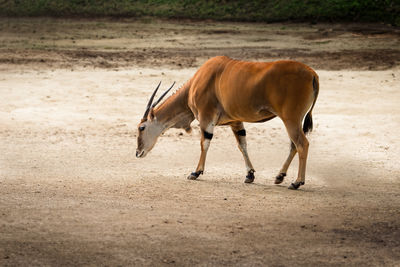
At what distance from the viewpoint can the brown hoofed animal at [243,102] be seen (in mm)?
8430

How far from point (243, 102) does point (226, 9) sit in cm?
2027

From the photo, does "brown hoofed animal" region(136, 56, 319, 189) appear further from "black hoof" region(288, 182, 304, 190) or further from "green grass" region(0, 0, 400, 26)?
"green grass" region(0, 0, 400, 26)

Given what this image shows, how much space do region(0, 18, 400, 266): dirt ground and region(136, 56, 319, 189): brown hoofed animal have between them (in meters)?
0.57

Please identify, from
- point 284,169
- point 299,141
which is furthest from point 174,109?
point 299,141

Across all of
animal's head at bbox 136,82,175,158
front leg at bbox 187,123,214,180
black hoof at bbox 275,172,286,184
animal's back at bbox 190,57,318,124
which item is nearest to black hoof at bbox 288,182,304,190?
black hoof at bbox 275,172,286,184

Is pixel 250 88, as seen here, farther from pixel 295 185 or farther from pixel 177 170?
pixel 177 170

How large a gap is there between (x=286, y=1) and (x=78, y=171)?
20710 mm

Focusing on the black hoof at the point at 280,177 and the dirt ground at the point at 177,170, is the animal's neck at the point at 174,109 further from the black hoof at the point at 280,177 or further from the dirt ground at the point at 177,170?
the black hoof at the point at 280,177

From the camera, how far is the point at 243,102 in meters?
8.84

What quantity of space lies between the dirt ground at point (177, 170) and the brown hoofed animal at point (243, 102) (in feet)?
1.88

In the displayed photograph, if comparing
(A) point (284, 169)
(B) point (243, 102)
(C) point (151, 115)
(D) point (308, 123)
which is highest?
(B) point (243, 102)

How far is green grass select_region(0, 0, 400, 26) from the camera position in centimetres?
2714

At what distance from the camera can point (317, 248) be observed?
6281 mm

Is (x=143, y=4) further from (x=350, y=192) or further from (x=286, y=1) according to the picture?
(x=350, y=192)
